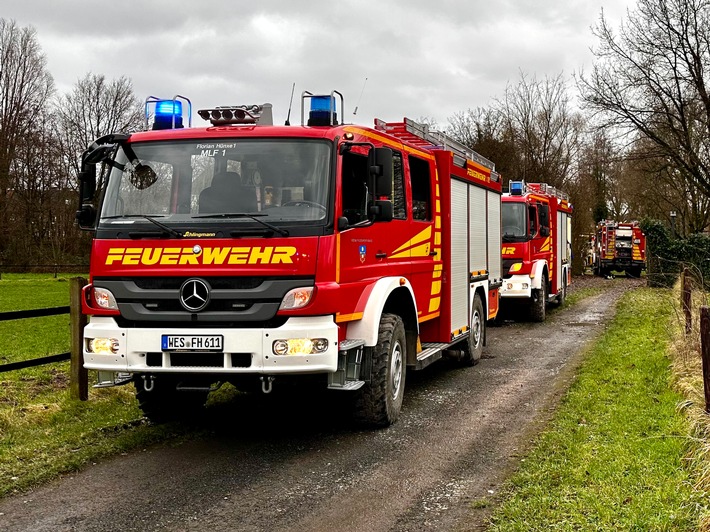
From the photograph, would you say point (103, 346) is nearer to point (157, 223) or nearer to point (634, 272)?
point (157, 223)

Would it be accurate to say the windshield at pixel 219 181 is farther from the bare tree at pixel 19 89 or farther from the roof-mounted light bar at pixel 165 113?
the bare tree at pixel 19 89

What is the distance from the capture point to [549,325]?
50.1 ft

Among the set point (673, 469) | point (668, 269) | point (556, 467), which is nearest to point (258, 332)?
point (556, 467)

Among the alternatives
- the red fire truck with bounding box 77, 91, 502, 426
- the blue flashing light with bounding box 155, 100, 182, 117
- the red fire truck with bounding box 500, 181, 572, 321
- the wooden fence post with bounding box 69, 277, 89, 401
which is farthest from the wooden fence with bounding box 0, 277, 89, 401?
the red fire truck with bounding box 500, 181, 572, 321

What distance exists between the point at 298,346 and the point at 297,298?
1.20 feet

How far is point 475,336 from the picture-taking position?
10242 mm

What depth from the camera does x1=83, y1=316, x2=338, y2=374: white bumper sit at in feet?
17.9

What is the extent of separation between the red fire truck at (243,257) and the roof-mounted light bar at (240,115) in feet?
0.04

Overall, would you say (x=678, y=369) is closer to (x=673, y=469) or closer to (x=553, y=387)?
(x=553, y=387)

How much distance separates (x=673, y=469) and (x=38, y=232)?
131 feet

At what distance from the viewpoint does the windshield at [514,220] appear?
49.0 feet

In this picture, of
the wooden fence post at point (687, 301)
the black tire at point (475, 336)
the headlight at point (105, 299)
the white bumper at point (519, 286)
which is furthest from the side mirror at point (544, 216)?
the headlight at point (105, 299)

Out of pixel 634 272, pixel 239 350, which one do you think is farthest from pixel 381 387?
pixel 634 272

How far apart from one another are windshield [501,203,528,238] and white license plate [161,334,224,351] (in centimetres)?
1036
